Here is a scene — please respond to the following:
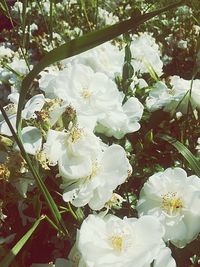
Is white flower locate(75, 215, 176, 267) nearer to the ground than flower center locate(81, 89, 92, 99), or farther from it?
nearer to the ground

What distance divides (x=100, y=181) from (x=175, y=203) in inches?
8.1

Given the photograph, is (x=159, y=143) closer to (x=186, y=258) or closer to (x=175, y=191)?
(x=175, y=191)

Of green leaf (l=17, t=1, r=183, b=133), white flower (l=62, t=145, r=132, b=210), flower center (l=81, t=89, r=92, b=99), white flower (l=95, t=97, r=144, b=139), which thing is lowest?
white flower (l=62, t=145, r=132, b=210)

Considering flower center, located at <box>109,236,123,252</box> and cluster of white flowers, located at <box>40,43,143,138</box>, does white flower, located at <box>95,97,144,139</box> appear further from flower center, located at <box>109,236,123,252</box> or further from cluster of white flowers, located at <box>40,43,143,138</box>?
flower center, located at <box>109,236,123,252</box>

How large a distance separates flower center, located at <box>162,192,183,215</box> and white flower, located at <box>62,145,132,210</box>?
→ 127 mm

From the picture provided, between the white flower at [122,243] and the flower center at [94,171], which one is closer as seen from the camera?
the white flower at [122,243]

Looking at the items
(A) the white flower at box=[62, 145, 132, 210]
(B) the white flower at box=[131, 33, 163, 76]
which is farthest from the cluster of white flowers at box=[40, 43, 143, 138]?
(B) the white flower at box=[131, 33, 163, 76]

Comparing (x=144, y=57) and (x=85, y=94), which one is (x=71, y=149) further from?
(x=144, y=57)

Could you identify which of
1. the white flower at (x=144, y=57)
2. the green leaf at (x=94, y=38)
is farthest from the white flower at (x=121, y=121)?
the green leaf at (x=94, y=38)

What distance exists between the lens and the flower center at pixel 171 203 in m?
1.21

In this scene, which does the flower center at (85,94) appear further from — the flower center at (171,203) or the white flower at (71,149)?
the flower center at (171,203)

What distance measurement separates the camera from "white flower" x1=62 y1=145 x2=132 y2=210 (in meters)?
1.10

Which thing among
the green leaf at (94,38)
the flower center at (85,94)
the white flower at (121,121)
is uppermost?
the green leaf at (94,38)

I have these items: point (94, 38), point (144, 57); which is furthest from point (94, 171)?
point (144, 57)
